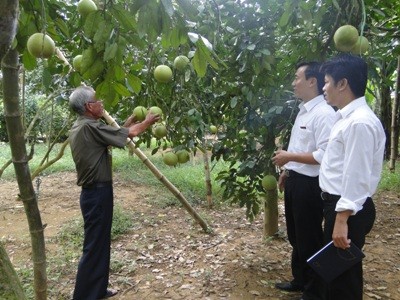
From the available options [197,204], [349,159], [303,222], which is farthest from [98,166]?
[197,204]

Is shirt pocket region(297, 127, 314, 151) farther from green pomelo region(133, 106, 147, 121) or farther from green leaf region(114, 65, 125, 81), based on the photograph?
green leaf region(114, 65, 125, 81)

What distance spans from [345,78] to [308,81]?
1.84 ft

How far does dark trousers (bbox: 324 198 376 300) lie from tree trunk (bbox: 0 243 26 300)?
1.35m

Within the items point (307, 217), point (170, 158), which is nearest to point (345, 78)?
point (307, 217)

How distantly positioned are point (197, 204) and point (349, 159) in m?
Answer: 3.70

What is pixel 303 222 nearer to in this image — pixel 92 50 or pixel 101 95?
pixel 101 95

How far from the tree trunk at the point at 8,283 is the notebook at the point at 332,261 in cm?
129

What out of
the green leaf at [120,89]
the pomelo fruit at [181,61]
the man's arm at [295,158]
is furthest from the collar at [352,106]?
the green leaf at [120,89]

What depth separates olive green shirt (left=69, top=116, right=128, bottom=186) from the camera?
8.30ft

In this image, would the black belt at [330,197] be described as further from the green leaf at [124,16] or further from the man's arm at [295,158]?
the green leaf at [124,16]

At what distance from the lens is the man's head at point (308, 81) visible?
2.26 m

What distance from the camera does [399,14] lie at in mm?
2912

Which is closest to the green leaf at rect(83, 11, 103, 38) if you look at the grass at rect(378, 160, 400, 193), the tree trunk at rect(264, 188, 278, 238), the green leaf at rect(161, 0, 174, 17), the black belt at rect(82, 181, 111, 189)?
the green leaf at rect(161, 0, 174, 17)

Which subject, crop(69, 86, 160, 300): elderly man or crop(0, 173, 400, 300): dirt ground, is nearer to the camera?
crop(69, 86, 160, 300): elderly man
